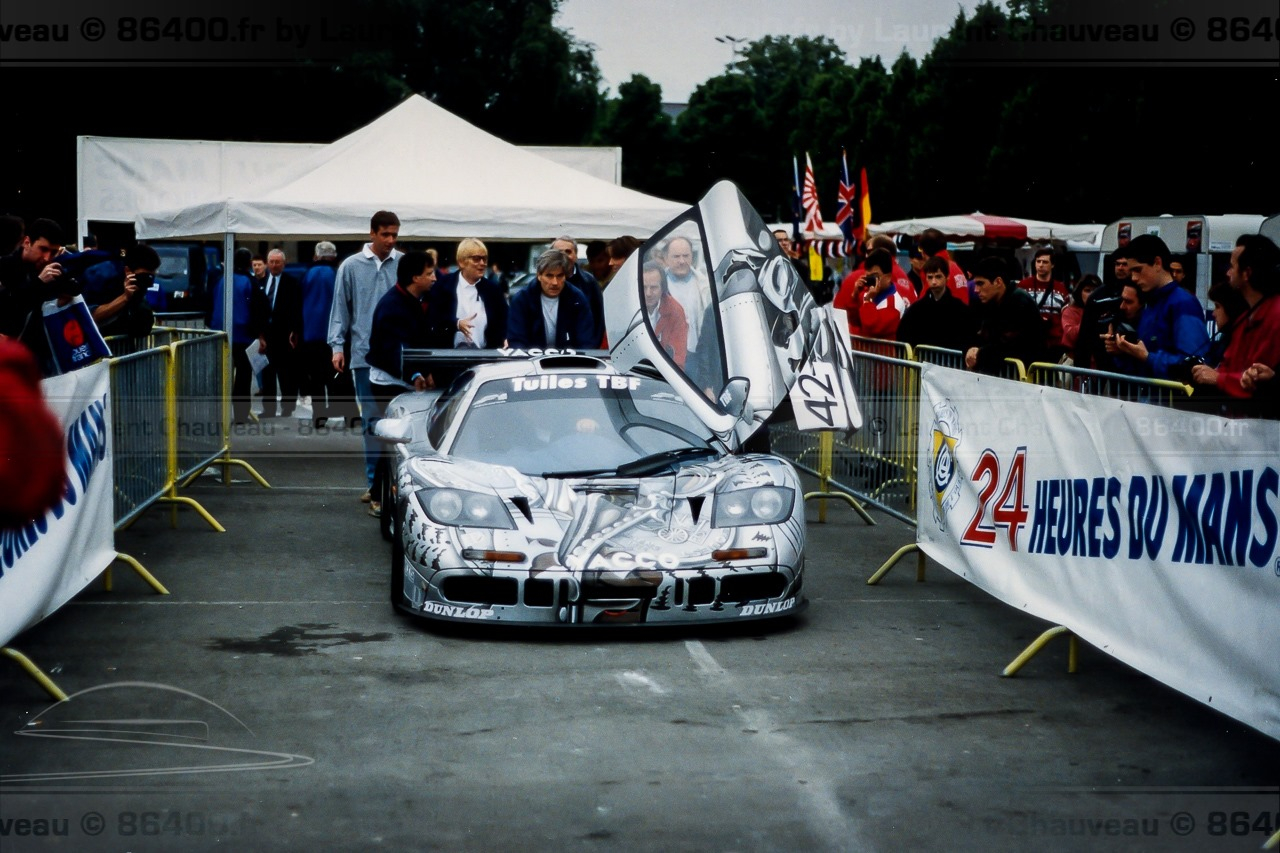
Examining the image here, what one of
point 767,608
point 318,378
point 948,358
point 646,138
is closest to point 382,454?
point 948,358

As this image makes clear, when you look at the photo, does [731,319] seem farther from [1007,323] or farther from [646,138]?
[646,138]

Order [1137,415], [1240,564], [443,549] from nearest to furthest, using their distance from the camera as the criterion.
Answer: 1. [1240,564]
2. [1137,415]
3. [443,549]

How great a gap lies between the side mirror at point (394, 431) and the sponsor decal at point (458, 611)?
4.75 ft

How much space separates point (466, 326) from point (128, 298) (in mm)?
2433

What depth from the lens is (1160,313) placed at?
852 centimetres

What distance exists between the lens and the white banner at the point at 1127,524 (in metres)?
5.09

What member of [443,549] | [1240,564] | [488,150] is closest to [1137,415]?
[1240,564]

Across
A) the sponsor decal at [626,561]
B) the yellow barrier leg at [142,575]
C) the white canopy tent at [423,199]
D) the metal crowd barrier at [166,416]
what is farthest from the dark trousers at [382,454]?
the white canopy tent at [423,199]

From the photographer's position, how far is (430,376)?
34.9 feet

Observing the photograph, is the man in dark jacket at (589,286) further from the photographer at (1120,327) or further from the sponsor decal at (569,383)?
the photographer at (1120,327)

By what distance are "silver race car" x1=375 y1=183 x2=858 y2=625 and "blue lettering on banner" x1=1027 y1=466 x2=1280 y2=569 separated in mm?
1390

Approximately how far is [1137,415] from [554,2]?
210 ft

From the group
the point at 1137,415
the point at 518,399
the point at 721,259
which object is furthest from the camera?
the point at 721,259

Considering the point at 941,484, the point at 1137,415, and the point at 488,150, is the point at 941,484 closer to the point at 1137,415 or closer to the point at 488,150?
the point at 1137,415
